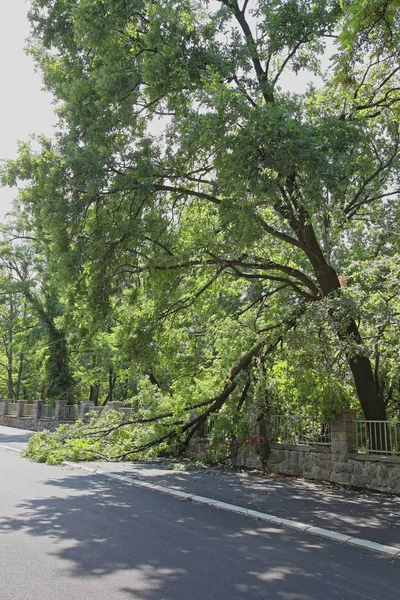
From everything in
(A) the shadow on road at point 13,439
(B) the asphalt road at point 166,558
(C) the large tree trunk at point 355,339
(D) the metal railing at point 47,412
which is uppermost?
(C) the large tree trunk at point 355,339

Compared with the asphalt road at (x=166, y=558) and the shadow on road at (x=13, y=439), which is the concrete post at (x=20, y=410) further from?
the asphalt road at (x=166, y=558)

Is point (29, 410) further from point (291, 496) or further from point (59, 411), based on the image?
point (291, 496)

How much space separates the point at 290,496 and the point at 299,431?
10.6ft

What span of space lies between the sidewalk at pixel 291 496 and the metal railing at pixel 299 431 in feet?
3.30

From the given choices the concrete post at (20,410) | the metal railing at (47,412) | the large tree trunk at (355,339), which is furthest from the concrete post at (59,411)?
the large tree trunk at (355,339)

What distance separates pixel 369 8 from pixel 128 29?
859 cm

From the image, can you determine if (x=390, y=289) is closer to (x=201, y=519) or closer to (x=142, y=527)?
(x=201, y=519)

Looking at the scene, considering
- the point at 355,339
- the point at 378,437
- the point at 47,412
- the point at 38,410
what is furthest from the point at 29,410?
the point at 355,339

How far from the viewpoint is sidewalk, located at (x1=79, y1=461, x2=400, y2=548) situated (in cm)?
771

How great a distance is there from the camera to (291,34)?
12.1 m

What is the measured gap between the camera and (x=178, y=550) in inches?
233

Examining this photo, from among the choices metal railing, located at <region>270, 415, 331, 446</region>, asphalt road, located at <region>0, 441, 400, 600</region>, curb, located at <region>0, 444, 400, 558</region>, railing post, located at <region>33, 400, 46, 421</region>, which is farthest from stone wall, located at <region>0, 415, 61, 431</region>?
asphalt road, located at <region>0, 441, 400, 600</region>

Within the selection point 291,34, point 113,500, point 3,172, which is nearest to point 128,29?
point 291,34

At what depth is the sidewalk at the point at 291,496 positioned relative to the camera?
7715 millimetres
